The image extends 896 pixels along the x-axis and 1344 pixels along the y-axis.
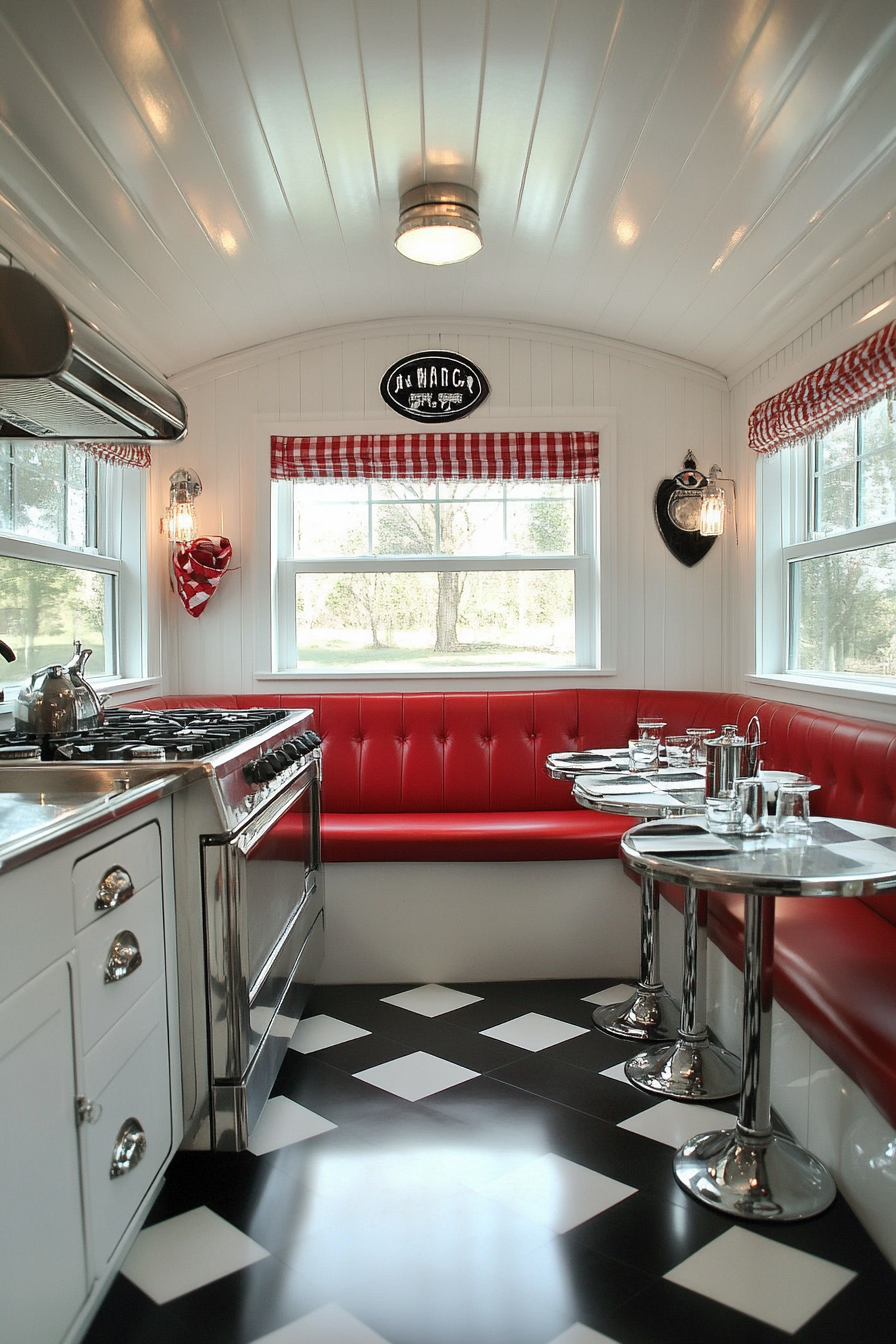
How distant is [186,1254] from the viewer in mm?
1819

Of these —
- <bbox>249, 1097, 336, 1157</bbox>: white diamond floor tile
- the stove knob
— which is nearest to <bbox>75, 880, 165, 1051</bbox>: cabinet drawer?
the stove knob

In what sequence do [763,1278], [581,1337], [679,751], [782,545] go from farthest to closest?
1. [782,545]
2. [679,751]
3. [763,1278]
4. [581,1337]

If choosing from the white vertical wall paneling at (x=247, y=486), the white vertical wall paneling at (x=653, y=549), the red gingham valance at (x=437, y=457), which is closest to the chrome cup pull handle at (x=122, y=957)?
the white vertical wall paneling at (x=247, y=486)

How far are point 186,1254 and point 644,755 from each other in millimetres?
1677

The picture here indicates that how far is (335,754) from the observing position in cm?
384

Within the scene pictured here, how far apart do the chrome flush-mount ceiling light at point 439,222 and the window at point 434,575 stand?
4.16 ft

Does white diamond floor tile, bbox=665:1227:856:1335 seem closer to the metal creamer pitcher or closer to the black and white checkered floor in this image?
the black and white checkered floor

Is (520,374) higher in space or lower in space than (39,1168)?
higher

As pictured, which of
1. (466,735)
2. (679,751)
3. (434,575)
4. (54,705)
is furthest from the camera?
(434,575)

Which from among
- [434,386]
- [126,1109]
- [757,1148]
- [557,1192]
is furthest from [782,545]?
[126,1109]

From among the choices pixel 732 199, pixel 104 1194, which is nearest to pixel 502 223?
pixel 732 199

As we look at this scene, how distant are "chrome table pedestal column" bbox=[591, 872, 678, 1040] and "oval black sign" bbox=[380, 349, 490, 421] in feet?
7.20

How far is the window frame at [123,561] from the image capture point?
12.2ft

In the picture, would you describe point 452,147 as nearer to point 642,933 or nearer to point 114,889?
point 114,889
